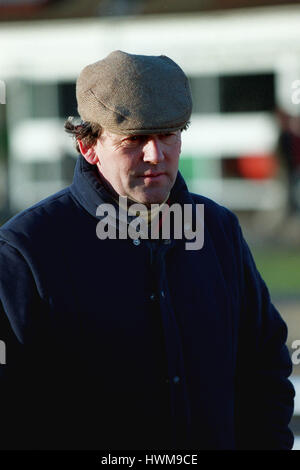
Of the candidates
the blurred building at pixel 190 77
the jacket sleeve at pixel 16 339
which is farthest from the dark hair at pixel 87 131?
the blurred building at pixel 190 77

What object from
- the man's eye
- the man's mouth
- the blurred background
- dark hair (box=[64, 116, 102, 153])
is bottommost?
the man's mouth

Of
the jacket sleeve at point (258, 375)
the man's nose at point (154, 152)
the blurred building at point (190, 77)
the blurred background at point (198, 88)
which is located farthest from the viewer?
the blurred building at point (190, 77)

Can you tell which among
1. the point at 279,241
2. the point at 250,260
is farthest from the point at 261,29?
the point at 250,260

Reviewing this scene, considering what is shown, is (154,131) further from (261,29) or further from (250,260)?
(261,29)

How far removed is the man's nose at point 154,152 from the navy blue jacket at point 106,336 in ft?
0.51

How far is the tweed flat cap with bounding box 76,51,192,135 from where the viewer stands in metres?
2.66

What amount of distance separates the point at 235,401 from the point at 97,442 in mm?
Answer: 499

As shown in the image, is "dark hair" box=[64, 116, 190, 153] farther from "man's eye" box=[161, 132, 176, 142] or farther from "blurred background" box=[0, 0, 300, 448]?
"blurred background" box=[0, 0, 300, 448]

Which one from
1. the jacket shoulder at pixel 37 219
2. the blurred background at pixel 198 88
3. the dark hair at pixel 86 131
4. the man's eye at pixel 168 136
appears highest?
the blurred background at pixel 198 88

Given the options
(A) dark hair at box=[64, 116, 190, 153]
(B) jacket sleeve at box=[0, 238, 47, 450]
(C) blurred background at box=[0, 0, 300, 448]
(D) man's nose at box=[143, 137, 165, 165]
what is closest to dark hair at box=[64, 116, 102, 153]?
(A) dark hair at box=[64, 116, 190, 153]

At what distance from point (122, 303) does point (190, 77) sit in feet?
51.6

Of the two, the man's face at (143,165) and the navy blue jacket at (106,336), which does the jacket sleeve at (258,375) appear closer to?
the navy blue jacket at (106,336)

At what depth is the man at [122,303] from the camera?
2.59 meters

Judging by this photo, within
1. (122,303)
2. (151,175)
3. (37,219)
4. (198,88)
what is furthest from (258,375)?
(198,88)
